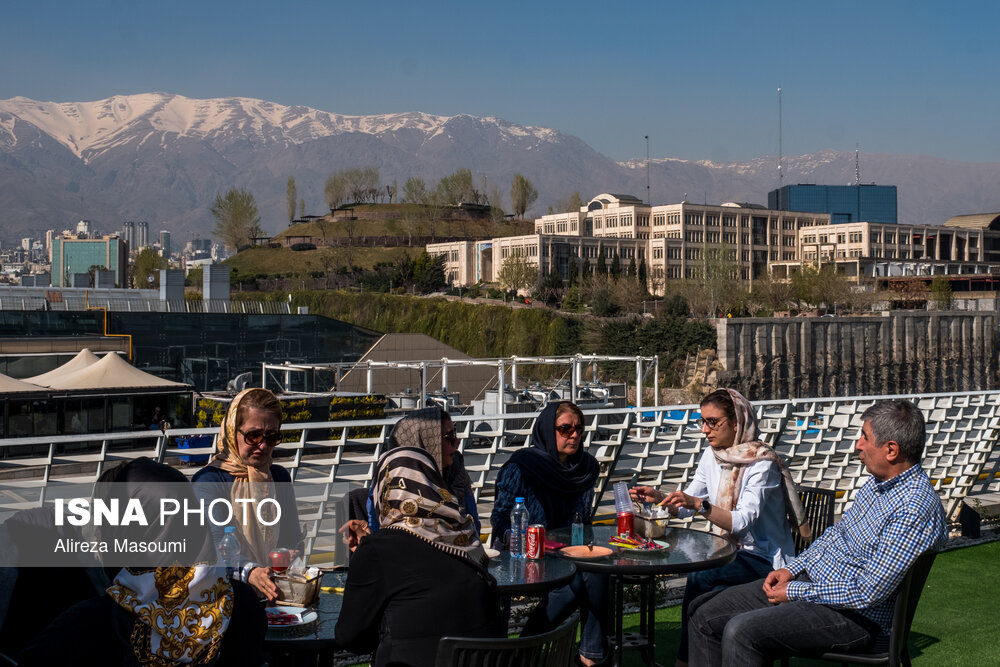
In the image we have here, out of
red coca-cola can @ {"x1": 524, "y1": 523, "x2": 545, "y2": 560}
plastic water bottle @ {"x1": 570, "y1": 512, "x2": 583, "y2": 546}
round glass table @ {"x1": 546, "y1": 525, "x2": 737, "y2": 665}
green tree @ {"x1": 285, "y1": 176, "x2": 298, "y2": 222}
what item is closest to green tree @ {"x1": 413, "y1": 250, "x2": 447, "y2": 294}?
green tree @ {"x1": 285, "y1": 176, "x2": 298, "y2": 222}

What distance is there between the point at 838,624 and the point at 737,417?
130 centimetres

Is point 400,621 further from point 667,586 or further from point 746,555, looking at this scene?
point 667,586

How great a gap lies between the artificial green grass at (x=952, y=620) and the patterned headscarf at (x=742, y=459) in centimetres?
86

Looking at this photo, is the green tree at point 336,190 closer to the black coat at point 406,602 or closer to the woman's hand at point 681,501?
the woman's hand at point 681,501

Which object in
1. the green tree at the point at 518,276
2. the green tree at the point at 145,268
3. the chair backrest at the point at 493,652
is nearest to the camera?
the chair backrest at the point at 493,652

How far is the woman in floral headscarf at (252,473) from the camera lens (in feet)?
13.3

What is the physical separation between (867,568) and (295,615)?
6.91 ft

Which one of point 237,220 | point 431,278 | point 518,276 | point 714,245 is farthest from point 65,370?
point 237,220

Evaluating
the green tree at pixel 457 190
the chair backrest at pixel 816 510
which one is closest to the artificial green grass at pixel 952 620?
the chair backrest at pixel 816 510

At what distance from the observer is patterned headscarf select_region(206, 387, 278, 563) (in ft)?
13.4

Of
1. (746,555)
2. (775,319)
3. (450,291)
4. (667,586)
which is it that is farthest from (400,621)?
(450,291)

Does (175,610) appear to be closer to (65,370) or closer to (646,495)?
(646,495)

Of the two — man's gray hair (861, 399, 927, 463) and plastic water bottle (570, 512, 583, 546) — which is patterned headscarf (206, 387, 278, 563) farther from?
man's gray hair (861, 399, 927, 463)

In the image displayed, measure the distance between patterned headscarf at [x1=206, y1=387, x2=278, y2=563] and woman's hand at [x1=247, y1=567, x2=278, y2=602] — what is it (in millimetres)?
507
